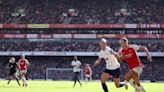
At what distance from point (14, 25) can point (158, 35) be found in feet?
68.5

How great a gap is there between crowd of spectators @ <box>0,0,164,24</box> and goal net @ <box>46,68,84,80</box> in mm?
8651

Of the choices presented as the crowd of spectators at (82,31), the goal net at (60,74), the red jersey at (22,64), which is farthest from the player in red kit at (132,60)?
the crowd of spectators at (82,31)

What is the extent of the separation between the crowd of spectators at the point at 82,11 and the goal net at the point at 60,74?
28.4 feet

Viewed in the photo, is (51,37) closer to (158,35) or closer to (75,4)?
(75,4)

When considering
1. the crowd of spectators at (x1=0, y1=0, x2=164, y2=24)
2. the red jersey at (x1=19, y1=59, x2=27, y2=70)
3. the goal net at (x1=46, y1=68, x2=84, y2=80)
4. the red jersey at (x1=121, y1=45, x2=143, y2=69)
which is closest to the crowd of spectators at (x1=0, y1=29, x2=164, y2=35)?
the crowd of spectators at (x1=0, y1=0, x2=164, y2=24)

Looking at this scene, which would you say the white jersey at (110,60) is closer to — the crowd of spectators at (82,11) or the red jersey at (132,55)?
the red jersey at (132,55)

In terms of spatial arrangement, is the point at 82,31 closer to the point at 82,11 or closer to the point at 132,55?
the point at 82,11

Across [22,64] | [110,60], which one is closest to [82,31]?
[22,64]

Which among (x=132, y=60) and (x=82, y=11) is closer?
(x=132, y=60)

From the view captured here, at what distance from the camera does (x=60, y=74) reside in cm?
6244

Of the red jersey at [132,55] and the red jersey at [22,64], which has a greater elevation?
the red jersey at [132,55]

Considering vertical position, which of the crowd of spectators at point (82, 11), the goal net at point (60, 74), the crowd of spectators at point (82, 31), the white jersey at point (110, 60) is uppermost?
the white jersey at point (110, 60)

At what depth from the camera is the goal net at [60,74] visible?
6188 cm

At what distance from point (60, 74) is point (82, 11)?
12.1 metres
